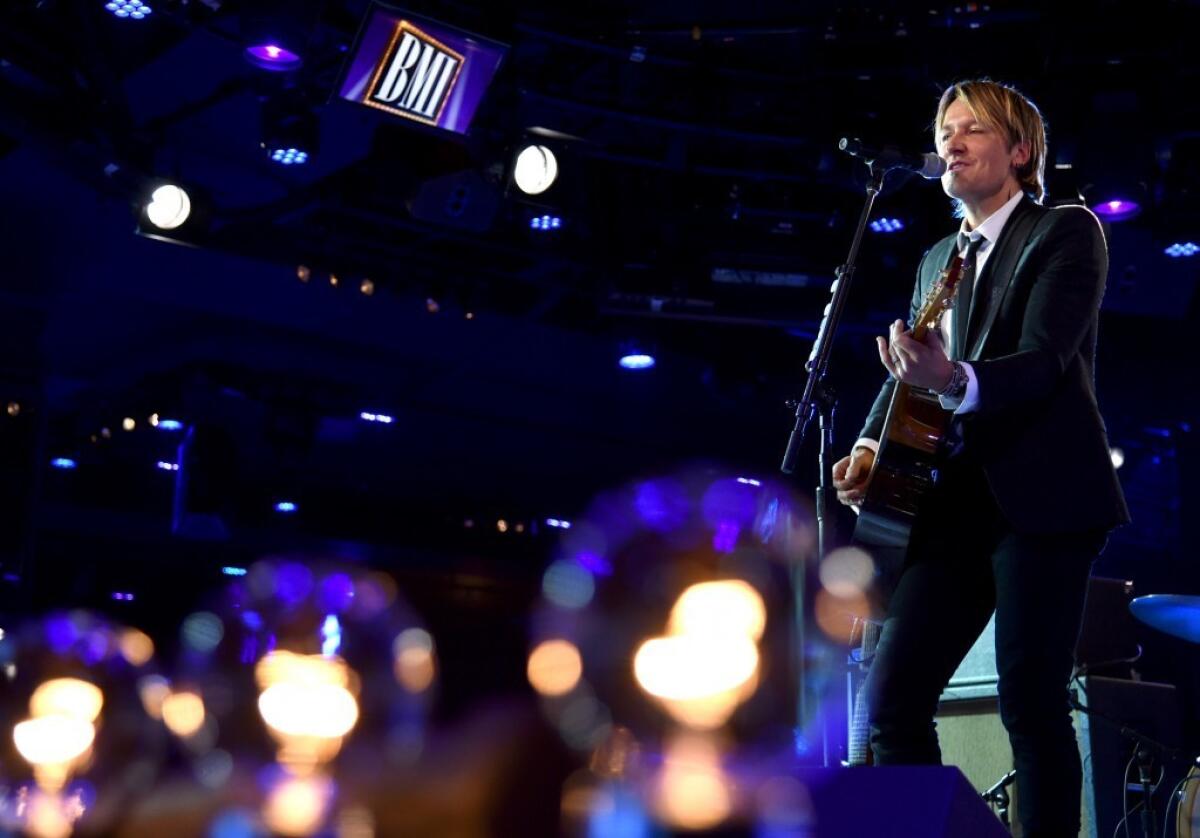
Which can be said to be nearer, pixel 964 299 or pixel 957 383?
pixel 957 383

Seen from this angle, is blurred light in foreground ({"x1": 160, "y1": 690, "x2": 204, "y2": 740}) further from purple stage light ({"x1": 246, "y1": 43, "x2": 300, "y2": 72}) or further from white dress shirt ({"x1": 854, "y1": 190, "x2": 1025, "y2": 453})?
white dress shirt ({"x1": 854, "y1": 190, "x2": 1025, "y2": 453})

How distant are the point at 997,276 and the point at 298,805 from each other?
1.81 meters

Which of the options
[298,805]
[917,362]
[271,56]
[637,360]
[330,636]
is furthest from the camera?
[637,360]

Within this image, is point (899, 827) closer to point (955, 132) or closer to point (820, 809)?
point (820, 809)

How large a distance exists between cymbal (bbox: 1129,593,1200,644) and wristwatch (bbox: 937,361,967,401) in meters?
1.55

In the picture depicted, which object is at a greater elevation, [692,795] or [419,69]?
[419,69]

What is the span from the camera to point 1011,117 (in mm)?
2619

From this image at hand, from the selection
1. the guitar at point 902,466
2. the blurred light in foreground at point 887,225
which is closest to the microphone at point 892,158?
the guitar at point 902,466

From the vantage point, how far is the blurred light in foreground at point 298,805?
2605 mm

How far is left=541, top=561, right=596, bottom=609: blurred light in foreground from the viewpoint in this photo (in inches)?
138

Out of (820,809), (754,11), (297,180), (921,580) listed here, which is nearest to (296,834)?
(820,809)

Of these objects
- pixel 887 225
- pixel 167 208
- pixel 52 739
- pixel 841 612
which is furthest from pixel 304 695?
pixel 887 225

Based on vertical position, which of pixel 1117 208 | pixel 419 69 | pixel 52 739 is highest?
pixel 419 69

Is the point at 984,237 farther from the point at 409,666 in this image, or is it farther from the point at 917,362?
the point at 409,666
